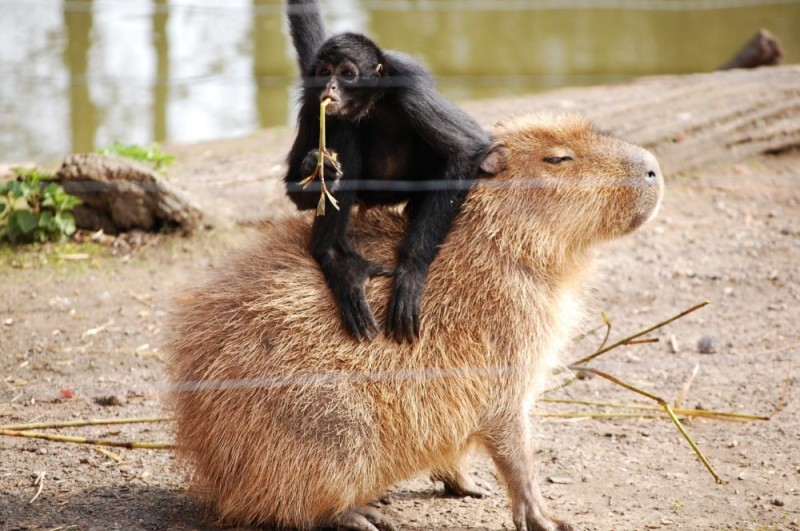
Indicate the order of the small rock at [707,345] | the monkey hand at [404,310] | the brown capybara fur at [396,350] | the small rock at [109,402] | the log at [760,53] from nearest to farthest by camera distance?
the brown capybara fur at [396,350] < the monkey hand at [404,310] < the small rock at [109,402] < the small rock at [707,345] < the log at [760,53]

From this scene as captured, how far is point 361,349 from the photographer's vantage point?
145 inches

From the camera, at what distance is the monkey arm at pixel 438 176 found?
381 cm

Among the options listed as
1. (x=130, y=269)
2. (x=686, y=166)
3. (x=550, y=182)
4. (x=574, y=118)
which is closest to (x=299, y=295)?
(x=550, y=182)

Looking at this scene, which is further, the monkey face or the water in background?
the water in background

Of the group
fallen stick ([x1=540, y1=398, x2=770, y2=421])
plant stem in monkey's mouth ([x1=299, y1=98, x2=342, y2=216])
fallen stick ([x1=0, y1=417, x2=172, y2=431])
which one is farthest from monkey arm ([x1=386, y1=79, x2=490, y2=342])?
fallen stick ([x1=0, y1=417, x2=172, y2=431])

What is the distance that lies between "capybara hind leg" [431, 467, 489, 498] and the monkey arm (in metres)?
0.73

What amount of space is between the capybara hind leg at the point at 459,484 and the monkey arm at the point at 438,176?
735 mm

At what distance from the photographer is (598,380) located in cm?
529

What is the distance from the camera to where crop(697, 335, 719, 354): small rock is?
5480mm

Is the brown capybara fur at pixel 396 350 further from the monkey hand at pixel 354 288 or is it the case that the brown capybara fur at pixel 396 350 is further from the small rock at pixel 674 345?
the small rock at pixel 674 345

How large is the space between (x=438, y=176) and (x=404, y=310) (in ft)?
2.02

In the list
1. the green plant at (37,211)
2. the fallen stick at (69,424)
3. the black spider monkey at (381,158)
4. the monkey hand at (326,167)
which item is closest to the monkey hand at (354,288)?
the black spider monkey at (381,158)

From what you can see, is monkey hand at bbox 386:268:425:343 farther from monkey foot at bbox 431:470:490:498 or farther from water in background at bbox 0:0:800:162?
water in background at bbox 0:0:800:162

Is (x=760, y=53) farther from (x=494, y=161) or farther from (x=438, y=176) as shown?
(x=438, y=176)
